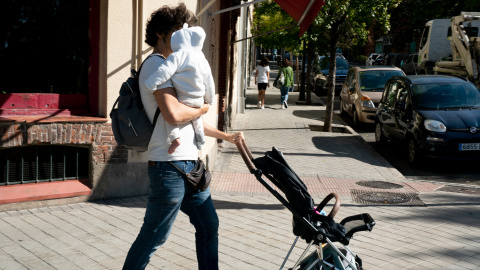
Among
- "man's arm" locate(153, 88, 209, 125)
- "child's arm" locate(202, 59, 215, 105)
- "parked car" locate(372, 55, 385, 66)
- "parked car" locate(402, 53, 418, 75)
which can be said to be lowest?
"man's arm" locate(153, 88, 209, 125)

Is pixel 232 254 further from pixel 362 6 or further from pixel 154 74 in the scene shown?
pixel 362 6

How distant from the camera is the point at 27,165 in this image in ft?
21.6

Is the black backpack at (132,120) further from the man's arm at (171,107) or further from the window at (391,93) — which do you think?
the window at (391,93)

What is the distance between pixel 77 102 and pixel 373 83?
1256cm

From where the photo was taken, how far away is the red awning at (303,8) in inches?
331

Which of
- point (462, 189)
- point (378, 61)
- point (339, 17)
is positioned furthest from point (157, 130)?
point (378, 61)

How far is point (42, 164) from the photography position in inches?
264

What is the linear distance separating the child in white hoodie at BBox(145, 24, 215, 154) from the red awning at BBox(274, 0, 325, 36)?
517 centimetres

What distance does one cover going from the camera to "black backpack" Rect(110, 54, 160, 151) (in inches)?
134

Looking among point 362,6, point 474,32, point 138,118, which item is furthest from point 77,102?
point 474,32

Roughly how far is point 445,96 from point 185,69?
9.64 meters

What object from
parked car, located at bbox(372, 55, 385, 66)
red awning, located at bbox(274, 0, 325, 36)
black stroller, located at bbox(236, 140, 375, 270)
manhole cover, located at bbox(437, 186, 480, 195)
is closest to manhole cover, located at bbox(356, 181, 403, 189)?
manhole cover, located at bbox(437, 186, 480, 195)

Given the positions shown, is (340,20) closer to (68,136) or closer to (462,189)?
(462,189)

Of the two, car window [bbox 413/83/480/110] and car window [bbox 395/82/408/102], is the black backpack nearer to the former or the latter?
car window [bbox 413/83/480/110]
